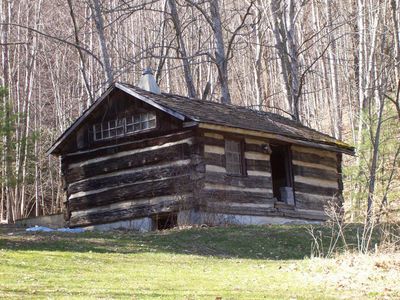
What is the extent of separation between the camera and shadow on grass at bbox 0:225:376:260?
15203 millimetres

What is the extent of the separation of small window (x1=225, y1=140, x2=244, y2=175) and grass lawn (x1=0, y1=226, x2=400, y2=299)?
2700mm

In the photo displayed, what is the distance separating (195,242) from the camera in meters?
16.4

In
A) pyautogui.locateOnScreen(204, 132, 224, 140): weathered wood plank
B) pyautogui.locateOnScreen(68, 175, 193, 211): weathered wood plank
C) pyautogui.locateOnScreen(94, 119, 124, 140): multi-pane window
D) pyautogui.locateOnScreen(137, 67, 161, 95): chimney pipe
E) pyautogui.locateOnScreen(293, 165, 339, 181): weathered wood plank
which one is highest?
pyautogui.locateOnScreen(137, 67, 161, 95): chimney pipe

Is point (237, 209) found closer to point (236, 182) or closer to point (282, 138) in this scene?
point (236, 182)

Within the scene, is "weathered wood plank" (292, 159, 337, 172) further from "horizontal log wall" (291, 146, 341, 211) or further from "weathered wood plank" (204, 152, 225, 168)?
"weathered wood plank" (204, 152, 225, 168)

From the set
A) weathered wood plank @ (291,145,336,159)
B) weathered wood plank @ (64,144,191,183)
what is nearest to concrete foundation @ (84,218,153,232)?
weathered wood plank @ (64,144,191,183)

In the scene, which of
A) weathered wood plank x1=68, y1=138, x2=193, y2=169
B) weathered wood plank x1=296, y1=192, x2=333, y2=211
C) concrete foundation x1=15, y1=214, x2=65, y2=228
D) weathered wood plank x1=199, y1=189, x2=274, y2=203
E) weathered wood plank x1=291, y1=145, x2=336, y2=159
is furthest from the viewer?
concrete foundation x1=15, y1=214, x2=65, y2=228

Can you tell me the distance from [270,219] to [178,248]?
6256 mm

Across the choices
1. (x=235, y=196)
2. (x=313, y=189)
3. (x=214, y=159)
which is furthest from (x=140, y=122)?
(x=313, y=189)

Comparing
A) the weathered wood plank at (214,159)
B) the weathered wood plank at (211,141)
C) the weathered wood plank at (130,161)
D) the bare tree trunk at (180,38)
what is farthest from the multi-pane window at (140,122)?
the bare tree trunk at (180,38)

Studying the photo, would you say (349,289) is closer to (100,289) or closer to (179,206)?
(100,289)

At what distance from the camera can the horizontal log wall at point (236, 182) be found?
64.6 ft

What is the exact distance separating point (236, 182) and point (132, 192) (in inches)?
118

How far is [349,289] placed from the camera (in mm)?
10109
